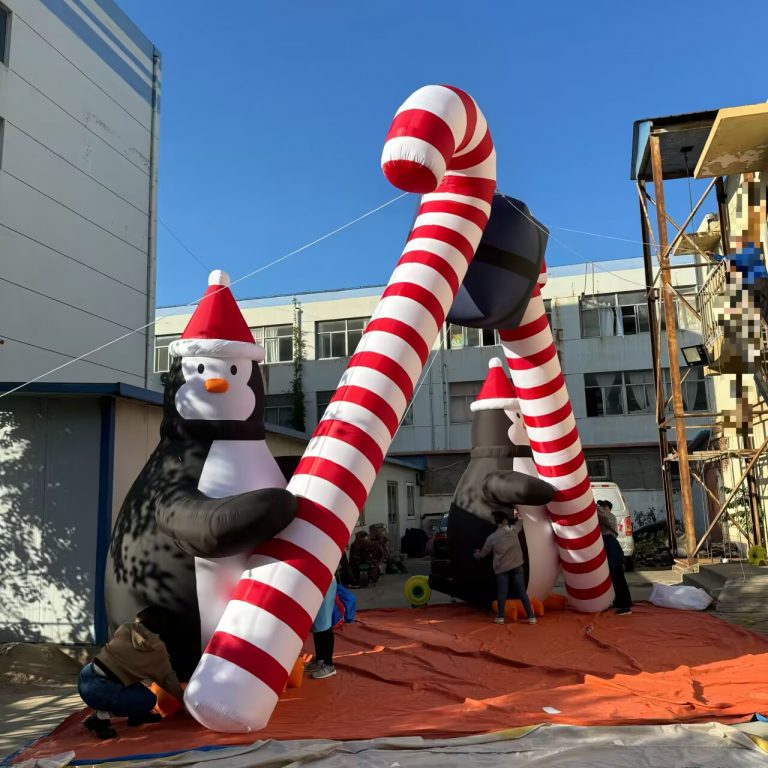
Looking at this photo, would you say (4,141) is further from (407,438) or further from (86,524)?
(407,438)

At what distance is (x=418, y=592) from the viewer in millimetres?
9938

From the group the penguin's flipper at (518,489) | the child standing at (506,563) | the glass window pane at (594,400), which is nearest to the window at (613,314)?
the glass window pane at (594,400)

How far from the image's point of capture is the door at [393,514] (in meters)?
20.2

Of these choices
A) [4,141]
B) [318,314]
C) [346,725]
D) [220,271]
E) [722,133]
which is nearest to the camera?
[346,725]

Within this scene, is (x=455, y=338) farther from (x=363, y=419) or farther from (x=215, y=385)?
(x=215, y=385)

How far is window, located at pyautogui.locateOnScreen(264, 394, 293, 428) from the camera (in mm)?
28438

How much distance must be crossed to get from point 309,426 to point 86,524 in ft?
66.7

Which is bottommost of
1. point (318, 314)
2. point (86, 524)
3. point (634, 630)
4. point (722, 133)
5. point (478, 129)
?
point (634, 630)

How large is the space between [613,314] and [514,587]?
779 inches

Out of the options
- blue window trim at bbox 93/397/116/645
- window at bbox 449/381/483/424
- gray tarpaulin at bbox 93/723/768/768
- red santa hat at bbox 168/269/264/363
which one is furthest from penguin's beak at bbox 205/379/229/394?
window at bbox 449/381/483/424

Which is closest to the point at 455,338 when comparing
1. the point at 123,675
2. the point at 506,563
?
the point at 506,563

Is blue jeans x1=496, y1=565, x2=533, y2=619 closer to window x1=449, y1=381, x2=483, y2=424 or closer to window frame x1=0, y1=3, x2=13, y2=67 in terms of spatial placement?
window frame x1=0, y1=3, x2=13, y2=67

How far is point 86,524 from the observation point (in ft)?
25.8

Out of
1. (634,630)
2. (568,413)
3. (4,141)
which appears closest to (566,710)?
(634,630)
